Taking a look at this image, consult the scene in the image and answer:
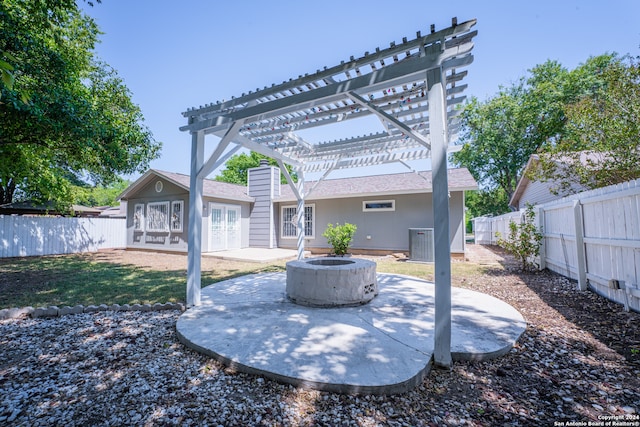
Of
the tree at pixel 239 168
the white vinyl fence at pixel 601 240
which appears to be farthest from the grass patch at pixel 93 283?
the tree at pixel 239 168

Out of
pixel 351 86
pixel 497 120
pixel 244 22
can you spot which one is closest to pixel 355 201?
pixel 244 22

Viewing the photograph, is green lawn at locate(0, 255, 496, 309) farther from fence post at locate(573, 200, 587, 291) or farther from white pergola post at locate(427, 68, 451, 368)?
white pergola post at locate(427, 68, 451, 368)

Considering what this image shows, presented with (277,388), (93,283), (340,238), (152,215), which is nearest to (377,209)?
(340,238)

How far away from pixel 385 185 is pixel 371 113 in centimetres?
666

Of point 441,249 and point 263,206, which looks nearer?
point 441,249

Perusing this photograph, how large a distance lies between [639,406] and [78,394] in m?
4.09

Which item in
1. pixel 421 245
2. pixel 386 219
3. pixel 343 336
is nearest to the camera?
pixel 343 336

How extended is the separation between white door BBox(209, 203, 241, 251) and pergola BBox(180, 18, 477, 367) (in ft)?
18.9

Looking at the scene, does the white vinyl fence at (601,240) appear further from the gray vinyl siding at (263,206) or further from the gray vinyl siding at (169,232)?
the gray vinyl siding at (169,232)

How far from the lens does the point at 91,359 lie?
8.81 feet

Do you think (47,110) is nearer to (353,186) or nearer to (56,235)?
(56,235)

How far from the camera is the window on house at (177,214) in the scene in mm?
11500

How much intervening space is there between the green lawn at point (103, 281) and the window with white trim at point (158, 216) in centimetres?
378

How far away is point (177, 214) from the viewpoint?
1162cm
